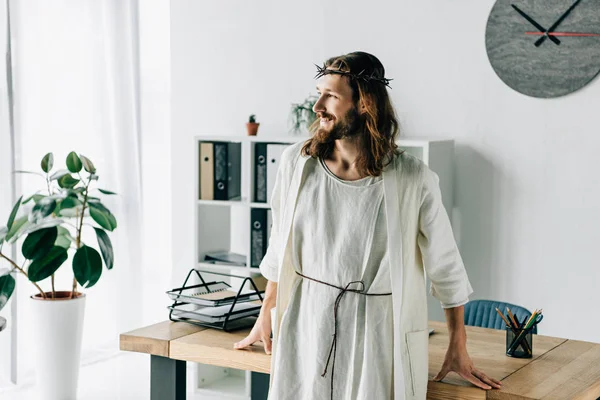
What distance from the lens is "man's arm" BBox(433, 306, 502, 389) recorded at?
206 cm

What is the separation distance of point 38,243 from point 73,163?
51cm

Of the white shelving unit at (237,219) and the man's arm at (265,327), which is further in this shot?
the white shelving unit at (237,219)

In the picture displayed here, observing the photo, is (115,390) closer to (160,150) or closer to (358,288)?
(160,150)

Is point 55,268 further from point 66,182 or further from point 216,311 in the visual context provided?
point 216,311

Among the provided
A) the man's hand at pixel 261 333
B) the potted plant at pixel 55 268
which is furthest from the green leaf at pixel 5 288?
the man's hand at pixel 261 333

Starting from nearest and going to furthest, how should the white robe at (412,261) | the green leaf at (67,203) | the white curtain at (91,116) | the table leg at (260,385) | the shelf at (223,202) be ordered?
the white robe at (412,261), the table leg at (260,385), the green leaf at (67,203), the shelf at (223,202), the white curtain at (91,116)

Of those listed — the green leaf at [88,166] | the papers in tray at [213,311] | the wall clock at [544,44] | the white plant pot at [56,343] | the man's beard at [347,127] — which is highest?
A: the wall clock at [544,44]

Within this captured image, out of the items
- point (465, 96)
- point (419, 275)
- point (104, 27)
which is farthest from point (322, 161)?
point (104, 27)

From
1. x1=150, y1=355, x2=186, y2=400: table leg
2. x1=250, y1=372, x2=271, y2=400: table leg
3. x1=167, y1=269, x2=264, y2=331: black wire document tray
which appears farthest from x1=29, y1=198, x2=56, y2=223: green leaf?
x1=150, y1=355, x2=186, y2=400: table leg

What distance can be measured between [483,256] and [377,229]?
2.02 metres

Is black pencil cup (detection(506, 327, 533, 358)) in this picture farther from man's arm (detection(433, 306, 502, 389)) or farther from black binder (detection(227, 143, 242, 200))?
black binder (detection(227, 143, 242, 200))

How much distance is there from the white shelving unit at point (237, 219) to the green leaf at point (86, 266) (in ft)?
1.80

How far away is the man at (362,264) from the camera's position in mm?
2078

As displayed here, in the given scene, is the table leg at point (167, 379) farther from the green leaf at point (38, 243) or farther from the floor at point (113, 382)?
the floor at point (113, 382)
